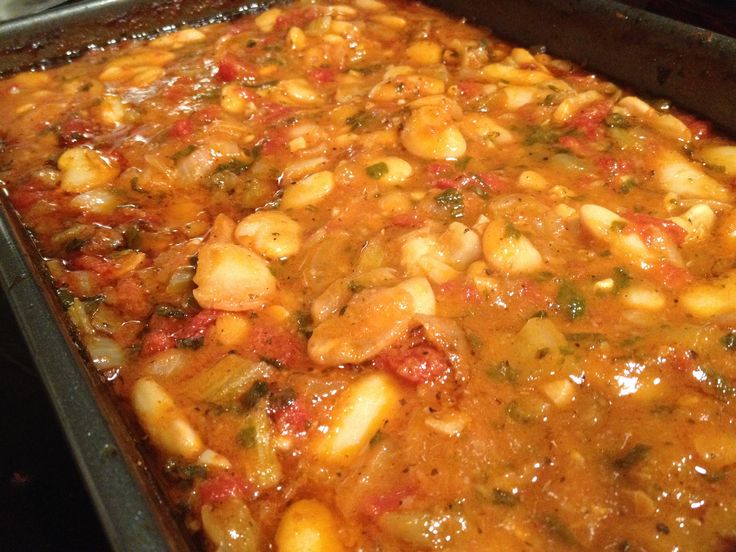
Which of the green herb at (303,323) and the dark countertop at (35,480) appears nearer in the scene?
the dark countertop at (35,480)

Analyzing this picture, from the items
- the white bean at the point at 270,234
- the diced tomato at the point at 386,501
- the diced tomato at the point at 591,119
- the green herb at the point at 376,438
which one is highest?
the diced tomato at the point at 591,119

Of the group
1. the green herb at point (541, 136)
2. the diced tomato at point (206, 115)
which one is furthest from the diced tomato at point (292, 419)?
the diced tomato at point (206, 115)

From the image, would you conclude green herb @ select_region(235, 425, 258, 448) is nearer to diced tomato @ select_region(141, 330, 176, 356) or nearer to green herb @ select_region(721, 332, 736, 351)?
diced tomato @ select_region(141, 330, 176, 356)

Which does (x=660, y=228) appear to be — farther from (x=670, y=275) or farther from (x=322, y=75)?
(x=322, y=75)

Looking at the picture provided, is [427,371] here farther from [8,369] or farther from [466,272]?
[8,369]

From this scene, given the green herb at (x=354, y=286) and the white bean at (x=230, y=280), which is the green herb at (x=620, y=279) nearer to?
the green herb at (x=354, y=286)

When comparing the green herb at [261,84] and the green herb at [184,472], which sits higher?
the green herb at [261,84]
